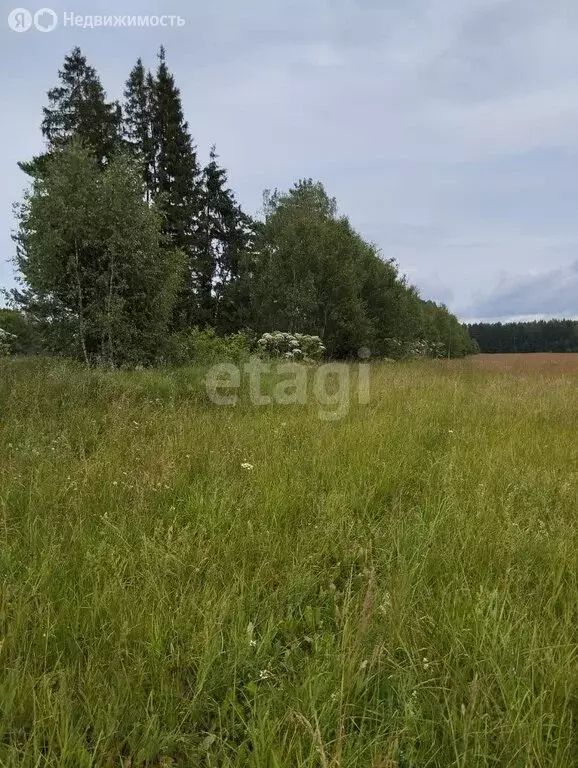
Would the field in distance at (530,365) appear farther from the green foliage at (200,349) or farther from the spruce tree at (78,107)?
the spruce tree at (78,107)

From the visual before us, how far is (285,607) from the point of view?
1.86 metres

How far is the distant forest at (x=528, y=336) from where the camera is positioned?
92.8m

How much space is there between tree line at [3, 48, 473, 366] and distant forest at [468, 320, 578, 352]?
238 feet

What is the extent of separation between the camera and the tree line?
35.7ft

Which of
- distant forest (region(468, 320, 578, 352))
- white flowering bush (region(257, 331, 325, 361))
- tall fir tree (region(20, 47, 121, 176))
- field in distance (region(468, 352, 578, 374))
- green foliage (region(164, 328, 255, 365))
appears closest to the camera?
green foliage (region(164, 328, 255, 365))

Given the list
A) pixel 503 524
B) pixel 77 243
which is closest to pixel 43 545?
pixel 503 524

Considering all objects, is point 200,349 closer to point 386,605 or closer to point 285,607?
point 285,607

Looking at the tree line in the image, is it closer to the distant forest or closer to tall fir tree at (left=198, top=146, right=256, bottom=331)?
tall fir tree at (left=198, top=146, right=256, bottom=331)

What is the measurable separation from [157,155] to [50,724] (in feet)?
100

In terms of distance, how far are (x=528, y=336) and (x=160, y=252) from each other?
112 meters

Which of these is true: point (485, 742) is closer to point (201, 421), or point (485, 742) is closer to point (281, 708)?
point (281, 708)

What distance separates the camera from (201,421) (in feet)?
15.6

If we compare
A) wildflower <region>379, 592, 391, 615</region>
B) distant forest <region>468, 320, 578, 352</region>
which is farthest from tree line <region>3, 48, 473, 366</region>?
distant forest <region>468, 320, 578, 352</region>

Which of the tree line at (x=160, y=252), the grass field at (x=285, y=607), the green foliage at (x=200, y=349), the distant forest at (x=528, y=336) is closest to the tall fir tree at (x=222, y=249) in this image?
the tree line at (x=160, y=252)
